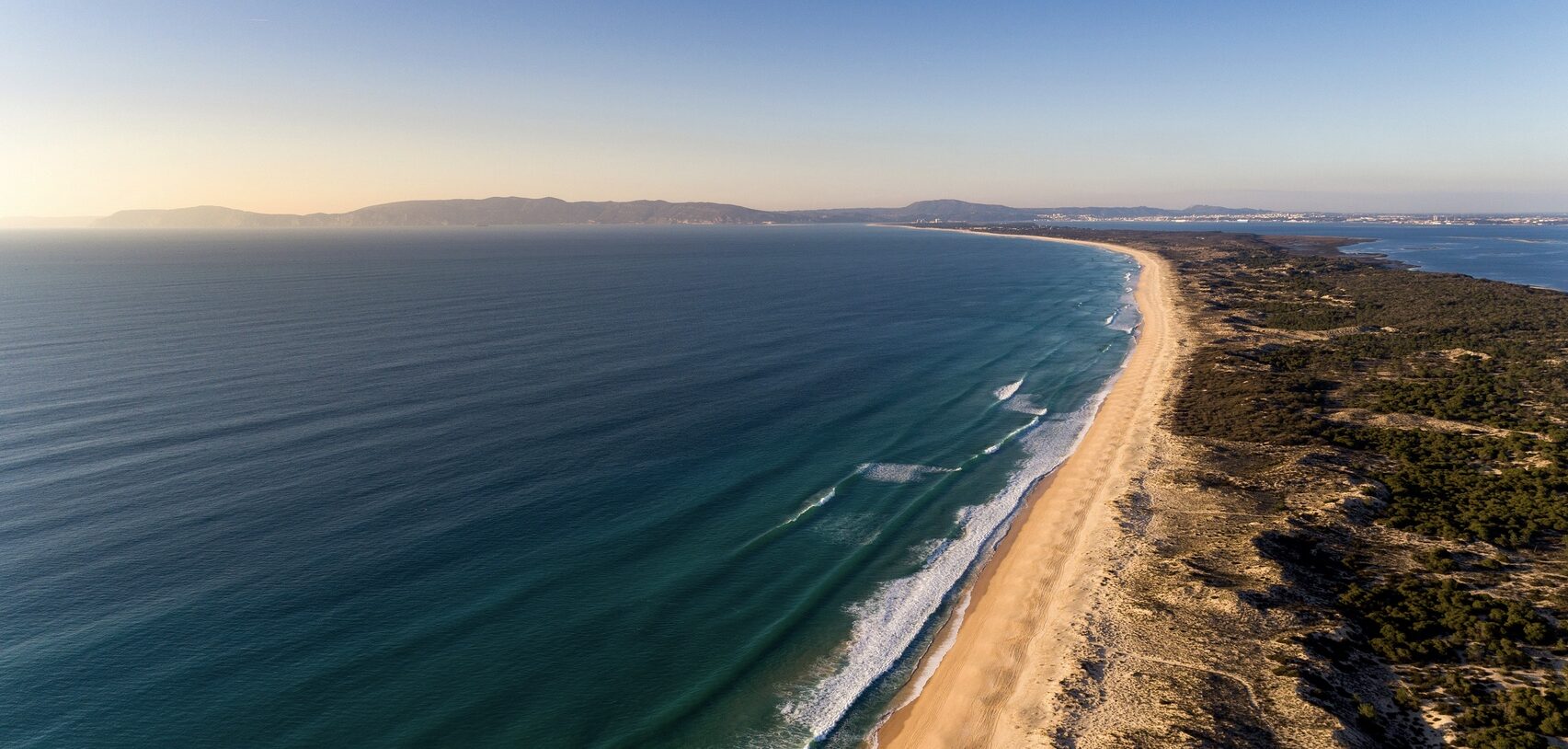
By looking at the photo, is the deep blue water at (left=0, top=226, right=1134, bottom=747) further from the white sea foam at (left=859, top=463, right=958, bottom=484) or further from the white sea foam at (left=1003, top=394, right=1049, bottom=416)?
the white sea foam at (left=1003, top=394, right=1049, bottom=416)

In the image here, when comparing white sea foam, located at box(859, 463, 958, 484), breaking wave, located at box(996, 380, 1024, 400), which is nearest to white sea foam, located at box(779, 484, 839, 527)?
white sea foam, located at box(859, 463, 958, 484)

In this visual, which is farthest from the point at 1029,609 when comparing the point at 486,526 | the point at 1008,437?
the point at 486,526

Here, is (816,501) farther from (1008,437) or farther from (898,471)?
(1008,437)

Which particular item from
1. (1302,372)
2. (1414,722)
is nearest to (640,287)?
(1302,372)

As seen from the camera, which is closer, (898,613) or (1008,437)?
(898,613)

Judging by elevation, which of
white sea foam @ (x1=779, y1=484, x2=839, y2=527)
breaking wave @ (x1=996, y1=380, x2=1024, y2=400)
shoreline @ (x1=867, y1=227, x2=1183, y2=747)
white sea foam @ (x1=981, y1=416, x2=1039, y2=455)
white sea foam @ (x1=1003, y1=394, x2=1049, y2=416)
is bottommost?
shoreline @ (x1=867, y1=227, x2=1183, y2=747)

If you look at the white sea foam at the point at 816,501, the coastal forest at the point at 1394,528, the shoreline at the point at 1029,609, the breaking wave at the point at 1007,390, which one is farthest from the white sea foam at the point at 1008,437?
the white sea foam at the point at 816,501
